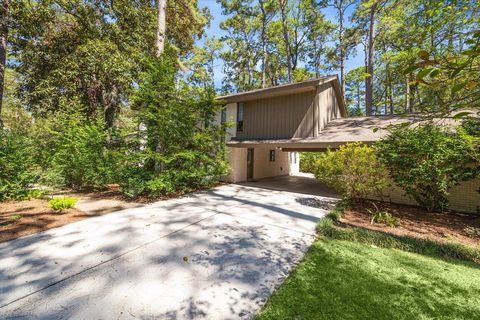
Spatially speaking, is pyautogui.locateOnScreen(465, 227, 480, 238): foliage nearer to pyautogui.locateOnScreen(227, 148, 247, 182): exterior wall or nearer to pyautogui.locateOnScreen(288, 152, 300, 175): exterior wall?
pyautogui.locateOnScreen(227, 148, 247, 182): exterior wall

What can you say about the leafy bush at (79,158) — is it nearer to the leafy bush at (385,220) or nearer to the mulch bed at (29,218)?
the mulch bed at (29,218)

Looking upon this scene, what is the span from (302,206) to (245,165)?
635 centimetres

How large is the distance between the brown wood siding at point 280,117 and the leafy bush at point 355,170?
3.41 m

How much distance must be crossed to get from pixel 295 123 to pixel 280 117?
0.94 m

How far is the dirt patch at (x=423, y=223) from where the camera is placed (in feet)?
17.3

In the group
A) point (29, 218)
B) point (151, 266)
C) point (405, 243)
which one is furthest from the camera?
point (29, 218)

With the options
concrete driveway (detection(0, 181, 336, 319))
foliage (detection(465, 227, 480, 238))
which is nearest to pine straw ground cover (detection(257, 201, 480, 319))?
concrete driveway (detection(0, 181, 336, 319))

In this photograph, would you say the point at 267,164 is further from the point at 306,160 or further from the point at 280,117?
the point at 306,160

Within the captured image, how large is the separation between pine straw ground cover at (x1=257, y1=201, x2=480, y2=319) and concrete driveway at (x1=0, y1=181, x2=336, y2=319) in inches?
15.1

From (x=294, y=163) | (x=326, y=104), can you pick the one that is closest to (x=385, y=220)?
(x=326, y=104)

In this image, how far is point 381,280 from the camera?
10.8ft

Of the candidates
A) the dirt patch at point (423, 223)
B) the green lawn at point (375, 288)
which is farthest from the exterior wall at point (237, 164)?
the green lawn at point (375, 288)

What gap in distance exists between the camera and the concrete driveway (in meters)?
2.62

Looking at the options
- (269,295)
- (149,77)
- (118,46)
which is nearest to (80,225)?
(269,295)
